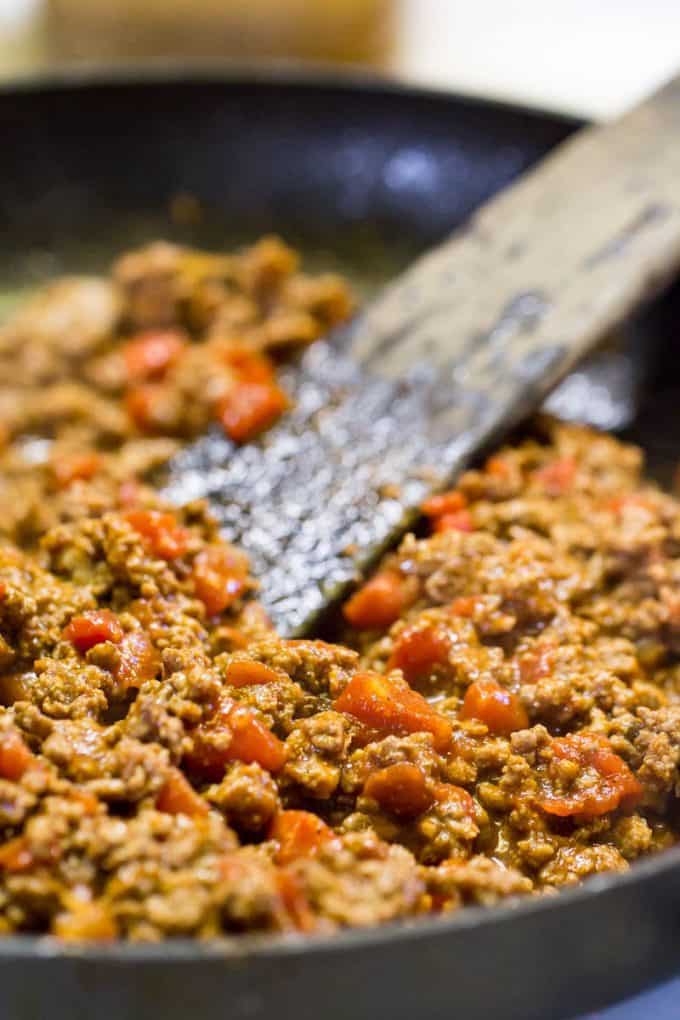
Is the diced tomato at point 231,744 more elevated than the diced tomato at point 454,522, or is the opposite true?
the diced tomato at point 454,522

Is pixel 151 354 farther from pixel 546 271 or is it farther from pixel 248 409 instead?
pixel 546 271

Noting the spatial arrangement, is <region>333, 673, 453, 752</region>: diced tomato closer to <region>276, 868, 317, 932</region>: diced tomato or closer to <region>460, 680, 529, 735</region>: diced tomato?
<region>460, 680, 529, 735</region>: diced tomato

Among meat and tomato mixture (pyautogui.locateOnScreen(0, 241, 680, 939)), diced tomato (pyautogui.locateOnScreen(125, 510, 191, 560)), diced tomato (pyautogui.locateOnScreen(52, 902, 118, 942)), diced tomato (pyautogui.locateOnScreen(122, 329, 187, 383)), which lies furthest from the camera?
diced tomato (pyautogui.locateOnScreen(122, 329, 187, 383))

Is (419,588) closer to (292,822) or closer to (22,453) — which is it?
(292,822)

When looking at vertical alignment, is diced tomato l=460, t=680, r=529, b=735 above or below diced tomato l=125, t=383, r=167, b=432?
below

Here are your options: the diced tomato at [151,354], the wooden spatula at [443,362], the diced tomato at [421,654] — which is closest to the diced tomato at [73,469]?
the wooden spatula at [443,362]

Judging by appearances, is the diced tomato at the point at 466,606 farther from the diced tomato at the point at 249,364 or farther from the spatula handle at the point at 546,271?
the diced tomato at the point at 249,364

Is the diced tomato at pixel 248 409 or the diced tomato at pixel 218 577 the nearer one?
the diced tomato at pixel 218 577

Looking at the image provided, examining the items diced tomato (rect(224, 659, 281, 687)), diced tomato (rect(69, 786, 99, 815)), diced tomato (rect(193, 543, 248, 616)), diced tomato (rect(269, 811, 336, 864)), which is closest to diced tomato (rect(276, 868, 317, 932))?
diced tomato (rect(269, 811, 336, 864))
